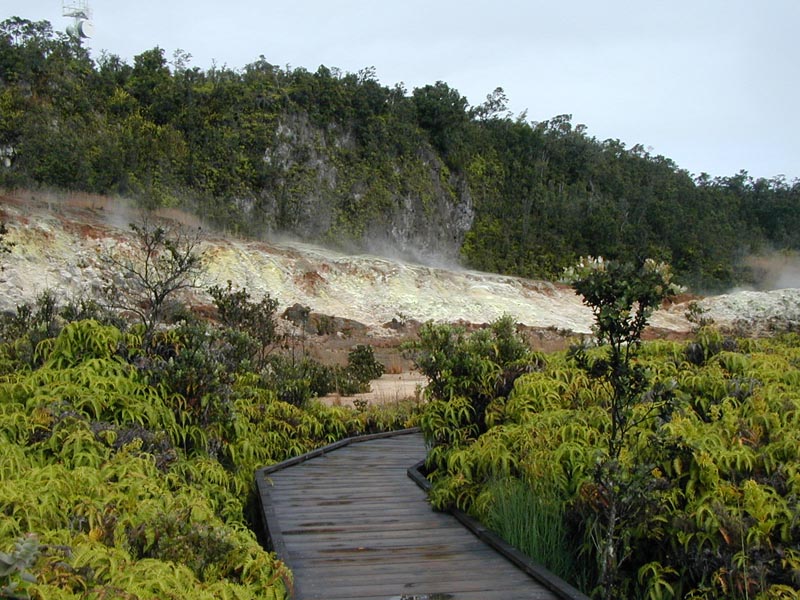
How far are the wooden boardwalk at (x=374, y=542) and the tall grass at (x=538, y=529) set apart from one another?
201 mm

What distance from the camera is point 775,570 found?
13.8ft

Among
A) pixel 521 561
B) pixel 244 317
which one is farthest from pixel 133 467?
pixel 244 317

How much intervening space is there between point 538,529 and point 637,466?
1.06 meters

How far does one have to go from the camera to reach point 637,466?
441 centimetres

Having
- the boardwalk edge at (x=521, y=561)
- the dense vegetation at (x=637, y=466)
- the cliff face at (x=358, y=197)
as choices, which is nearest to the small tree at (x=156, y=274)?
Answer: the dense vegetation at (x=637, y=466)

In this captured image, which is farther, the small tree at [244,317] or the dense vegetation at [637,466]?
the small tree at [244,317]

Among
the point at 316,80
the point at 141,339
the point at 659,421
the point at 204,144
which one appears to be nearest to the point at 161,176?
the point at 204,144

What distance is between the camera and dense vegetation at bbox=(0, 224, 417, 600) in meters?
3.41

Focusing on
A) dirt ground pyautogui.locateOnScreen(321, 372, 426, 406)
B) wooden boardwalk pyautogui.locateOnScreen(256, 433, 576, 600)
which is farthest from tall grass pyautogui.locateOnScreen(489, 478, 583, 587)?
dirt ground pyautogui.locateOnScreen(321, 372, 426, 406)

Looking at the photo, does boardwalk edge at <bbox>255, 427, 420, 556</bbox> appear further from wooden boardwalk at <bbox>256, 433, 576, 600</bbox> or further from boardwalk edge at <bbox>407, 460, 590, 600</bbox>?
boardwalk edge at <bbox>407, 460, 590, 600</bbox>

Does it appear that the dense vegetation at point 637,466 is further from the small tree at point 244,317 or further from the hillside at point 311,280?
the hillside at point 311,280

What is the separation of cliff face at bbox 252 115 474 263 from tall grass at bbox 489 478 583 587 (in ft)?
119

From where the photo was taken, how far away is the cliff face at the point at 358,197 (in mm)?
42656

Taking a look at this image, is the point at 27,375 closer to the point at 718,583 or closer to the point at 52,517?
the point at 52,517
